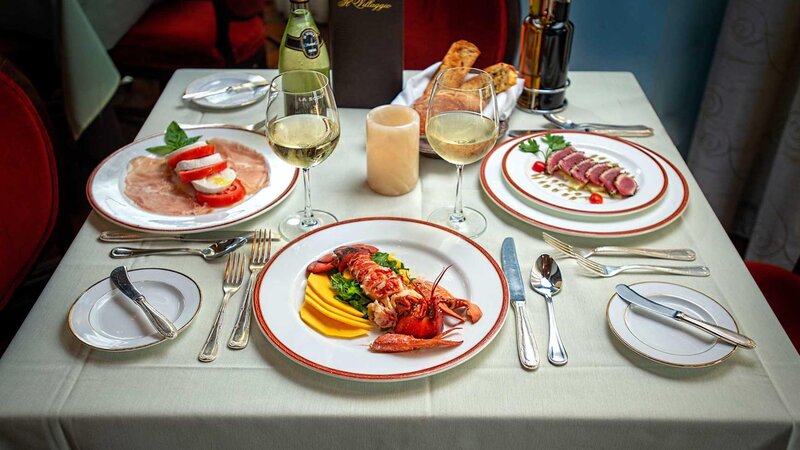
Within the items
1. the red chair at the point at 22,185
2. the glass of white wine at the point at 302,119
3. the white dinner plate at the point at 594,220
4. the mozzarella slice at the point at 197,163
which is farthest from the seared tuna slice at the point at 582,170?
the red chair at the point at 22,185

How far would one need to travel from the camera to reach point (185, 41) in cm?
277

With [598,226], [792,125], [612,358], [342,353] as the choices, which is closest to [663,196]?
[598,226]

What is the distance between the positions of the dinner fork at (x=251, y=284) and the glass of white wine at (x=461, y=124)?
30 centimetres

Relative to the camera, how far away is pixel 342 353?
91 cm

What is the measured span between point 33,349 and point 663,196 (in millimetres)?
1064

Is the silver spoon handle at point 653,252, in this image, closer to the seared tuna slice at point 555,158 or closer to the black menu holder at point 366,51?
the seared tuna slice at point 555,158

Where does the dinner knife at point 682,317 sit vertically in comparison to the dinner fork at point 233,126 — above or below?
above

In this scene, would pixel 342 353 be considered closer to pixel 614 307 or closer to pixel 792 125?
pixel 614 307

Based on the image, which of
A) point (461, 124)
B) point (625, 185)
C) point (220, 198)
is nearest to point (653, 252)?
point (625, 185)

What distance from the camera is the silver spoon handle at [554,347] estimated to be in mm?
922

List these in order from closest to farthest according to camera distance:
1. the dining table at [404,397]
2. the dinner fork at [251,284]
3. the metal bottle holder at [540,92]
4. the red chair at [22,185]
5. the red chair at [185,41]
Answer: the dining table at [404,397]
the dinner fork at [251,284]
the red chair at [22,185]
the metal bottle holder at [540,92]
the red chair at [185,41]

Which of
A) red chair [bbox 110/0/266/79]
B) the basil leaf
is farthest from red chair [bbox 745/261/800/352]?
red chair [bbox 110/0/266/79]

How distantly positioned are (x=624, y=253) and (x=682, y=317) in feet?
0.66

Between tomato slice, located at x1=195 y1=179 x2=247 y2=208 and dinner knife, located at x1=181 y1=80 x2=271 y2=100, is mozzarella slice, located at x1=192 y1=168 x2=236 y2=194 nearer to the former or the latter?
tomato slice, located at x1=195 y1=179 x2=247 y2=208
